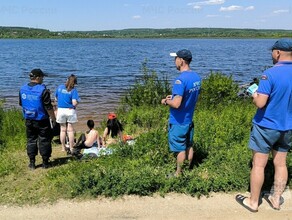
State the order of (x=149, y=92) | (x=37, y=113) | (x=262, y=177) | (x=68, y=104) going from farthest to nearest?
(x=149, y=92)
(x=68, y=104)
(x=37, y=113)
(x=262, y=177)

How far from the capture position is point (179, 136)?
5844 mm

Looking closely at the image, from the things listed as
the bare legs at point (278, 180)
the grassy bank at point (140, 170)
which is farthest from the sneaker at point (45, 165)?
the bare legs at point (278, 180)

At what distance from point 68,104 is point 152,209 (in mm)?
3903

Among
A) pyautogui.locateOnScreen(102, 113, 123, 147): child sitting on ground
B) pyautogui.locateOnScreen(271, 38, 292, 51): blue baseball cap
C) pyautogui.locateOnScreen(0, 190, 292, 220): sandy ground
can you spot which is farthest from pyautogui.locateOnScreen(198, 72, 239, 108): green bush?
pyautogui.locateOnScreen(271, 38, 292, 51): blue baseball cap

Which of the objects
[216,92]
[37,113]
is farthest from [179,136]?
[216,92]

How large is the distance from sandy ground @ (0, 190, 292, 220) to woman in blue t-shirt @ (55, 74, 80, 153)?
3.13 metres

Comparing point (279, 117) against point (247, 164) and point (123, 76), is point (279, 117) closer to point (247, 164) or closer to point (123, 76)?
point (247, 164)

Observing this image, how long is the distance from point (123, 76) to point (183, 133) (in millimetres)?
24227

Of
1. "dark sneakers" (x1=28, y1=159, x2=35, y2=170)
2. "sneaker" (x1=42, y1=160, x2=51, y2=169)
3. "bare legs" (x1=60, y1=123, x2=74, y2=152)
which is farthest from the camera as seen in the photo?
"bare legs" (x1=60, y1=123, x2=74, y2=152)

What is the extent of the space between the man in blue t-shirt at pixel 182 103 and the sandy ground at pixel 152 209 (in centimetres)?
68

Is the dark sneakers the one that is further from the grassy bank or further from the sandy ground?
the sandy ground

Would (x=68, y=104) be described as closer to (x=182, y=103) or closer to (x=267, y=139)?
(x=182, y=103)

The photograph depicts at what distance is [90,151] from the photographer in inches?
325

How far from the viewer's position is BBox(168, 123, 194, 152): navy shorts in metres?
5.81
